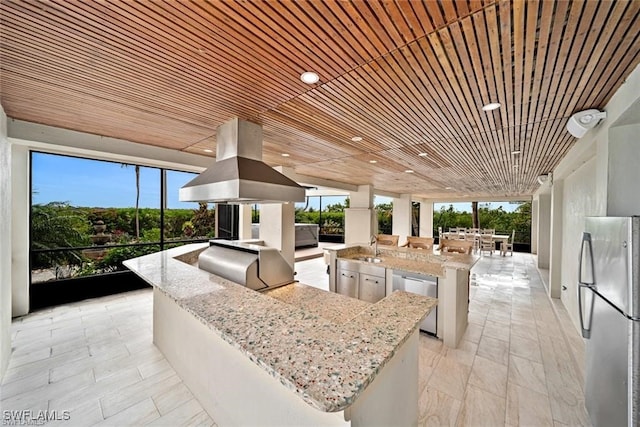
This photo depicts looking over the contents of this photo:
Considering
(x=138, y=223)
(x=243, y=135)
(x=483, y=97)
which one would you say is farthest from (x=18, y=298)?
(x=483, y=97)

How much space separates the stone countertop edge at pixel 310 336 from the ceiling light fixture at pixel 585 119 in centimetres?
231

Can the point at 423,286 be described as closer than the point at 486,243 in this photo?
Yes

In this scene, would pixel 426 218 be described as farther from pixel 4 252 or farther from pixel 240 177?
pixel 4 252

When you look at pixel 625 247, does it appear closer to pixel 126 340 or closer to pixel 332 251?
pixel 332 251

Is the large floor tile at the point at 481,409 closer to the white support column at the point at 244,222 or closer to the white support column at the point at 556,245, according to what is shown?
the white support column at the point at 556,245

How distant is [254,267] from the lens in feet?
6.70

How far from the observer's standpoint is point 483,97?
6.79 ft

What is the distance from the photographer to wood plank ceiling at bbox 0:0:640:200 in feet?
4.03

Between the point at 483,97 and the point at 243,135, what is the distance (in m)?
2.34

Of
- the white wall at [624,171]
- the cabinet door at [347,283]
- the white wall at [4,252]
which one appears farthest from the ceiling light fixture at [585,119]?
the white wall at [4,252]

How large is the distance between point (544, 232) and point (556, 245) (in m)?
3.00

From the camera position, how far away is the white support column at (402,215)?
422 inches

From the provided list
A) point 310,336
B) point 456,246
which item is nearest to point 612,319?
point 310,336

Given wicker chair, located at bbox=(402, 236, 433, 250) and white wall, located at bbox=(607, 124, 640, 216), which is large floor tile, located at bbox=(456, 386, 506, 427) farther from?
wicker chair, located at bbox=(402, 236, 433, 250)
